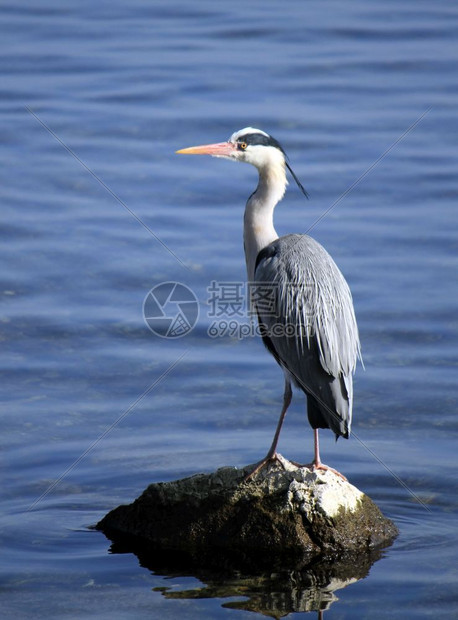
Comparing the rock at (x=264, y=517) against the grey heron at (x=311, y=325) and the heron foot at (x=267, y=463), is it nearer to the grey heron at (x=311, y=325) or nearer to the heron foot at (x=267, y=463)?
the heron foot at (x=267, y=463)

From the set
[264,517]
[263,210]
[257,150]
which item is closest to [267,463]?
[264,517]

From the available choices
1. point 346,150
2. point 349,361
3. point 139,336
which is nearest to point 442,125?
point 346,150

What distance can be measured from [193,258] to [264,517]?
5023 millimetres

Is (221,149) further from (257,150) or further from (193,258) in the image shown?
(193,258)

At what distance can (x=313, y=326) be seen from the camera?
22.7 ft

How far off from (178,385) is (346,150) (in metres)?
5.44

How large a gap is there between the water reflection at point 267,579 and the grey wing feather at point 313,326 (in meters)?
0.85

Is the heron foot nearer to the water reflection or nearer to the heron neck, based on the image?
the water reflection

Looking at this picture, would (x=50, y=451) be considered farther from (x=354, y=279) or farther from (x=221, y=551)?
(x=354, y=279)

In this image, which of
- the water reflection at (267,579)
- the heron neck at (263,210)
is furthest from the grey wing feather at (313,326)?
the water reflection at (267,579)

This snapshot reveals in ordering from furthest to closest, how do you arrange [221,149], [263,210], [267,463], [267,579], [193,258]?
[193,258], [221,149], [263,210], [267,463], [267,579]

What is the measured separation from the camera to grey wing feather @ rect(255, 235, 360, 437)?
6715mm

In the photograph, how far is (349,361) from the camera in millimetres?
6824

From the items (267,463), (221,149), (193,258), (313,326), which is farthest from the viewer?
(193,258)
